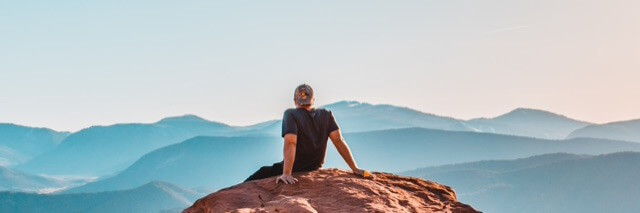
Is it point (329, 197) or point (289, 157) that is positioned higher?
point (289, 157)

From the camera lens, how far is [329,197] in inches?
266

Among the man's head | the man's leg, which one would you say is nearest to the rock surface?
the man's leg

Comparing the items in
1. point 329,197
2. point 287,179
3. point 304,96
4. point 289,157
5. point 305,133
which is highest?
point 304,96

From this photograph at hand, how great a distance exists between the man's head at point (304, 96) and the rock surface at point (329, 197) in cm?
77

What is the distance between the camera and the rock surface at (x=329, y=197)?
6.49 meters

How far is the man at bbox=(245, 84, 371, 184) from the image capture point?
689 centimetres

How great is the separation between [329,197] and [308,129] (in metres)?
0.74

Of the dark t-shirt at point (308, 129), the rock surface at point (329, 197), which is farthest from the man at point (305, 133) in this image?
the rock surface at point (329, 197)

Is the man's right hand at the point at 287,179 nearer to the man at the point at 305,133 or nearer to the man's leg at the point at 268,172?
the man at the point at 305,133

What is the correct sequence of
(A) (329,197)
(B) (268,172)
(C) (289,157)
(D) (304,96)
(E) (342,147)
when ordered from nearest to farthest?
1. (A) (329,197)
2. (C) (289,157)
3. (D) (304,96)
4. (E) (342,147)
5. (B) (268,172)

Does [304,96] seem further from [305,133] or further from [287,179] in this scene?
[287,179]

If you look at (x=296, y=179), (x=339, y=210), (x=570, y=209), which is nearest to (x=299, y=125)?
(x=296, y=179)

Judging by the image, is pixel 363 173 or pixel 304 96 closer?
pixel 304 96

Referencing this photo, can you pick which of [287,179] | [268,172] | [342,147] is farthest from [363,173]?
[268,172]
